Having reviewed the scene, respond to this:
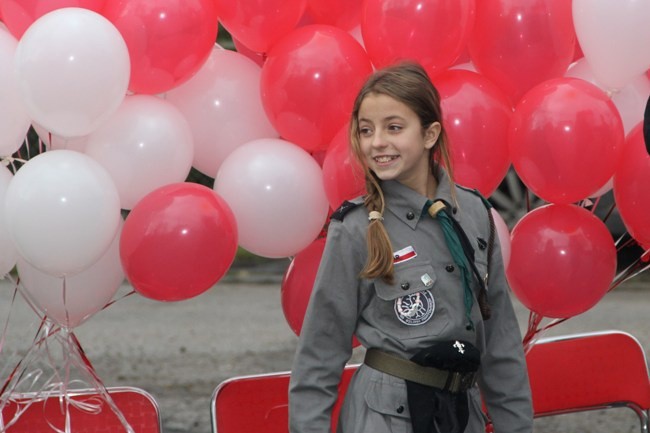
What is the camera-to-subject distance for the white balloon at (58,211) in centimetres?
275

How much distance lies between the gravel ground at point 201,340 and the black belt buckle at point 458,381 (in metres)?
3.35

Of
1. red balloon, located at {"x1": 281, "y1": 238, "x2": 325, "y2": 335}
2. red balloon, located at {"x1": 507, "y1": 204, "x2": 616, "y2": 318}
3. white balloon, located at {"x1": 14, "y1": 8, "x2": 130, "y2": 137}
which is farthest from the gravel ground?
white balloon, located at {"x1": 14, "y1": 8, "x2": 130, "y2": 137}

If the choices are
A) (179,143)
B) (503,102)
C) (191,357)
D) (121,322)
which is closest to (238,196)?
(179,143)

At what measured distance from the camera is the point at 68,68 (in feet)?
9.04

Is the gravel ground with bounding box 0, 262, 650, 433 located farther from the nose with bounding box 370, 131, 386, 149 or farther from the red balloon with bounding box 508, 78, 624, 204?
the nose with bounding box 370, 131, 386, 149

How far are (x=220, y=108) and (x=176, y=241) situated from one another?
49cm

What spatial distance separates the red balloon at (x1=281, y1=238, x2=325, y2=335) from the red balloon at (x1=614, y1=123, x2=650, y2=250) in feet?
2.87

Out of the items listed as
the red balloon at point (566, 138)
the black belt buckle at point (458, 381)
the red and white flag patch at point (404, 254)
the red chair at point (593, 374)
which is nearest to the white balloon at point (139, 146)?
the red and white flag patch at point (404, 254)

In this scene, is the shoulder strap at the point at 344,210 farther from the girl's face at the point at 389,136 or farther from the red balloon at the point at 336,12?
the red balloon at the point at 336,12

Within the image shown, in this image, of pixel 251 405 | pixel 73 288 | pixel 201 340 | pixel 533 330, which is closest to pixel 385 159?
pixel 73 288

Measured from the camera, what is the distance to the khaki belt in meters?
2.41

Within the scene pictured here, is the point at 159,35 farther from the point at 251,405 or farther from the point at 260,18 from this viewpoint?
the point at 251,405

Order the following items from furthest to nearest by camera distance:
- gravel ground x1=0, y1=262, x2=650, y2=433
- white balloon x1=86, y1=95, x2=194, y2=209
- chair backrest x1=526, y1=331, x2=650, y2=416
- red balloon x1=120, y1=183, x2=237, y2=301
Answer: gravel ground x1=0, y1=262, x2=650, y2=433 → chair backrest x1=526, y1=331, x2=650, y2=416 → white balloon x1=86, y1=95, x2=194, y2=209 → red balloon x1=120, y1=183, x2=237, y2=301

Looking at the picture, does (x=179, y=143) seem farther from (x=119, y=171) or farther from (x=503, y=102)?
(x=503, y=102)
